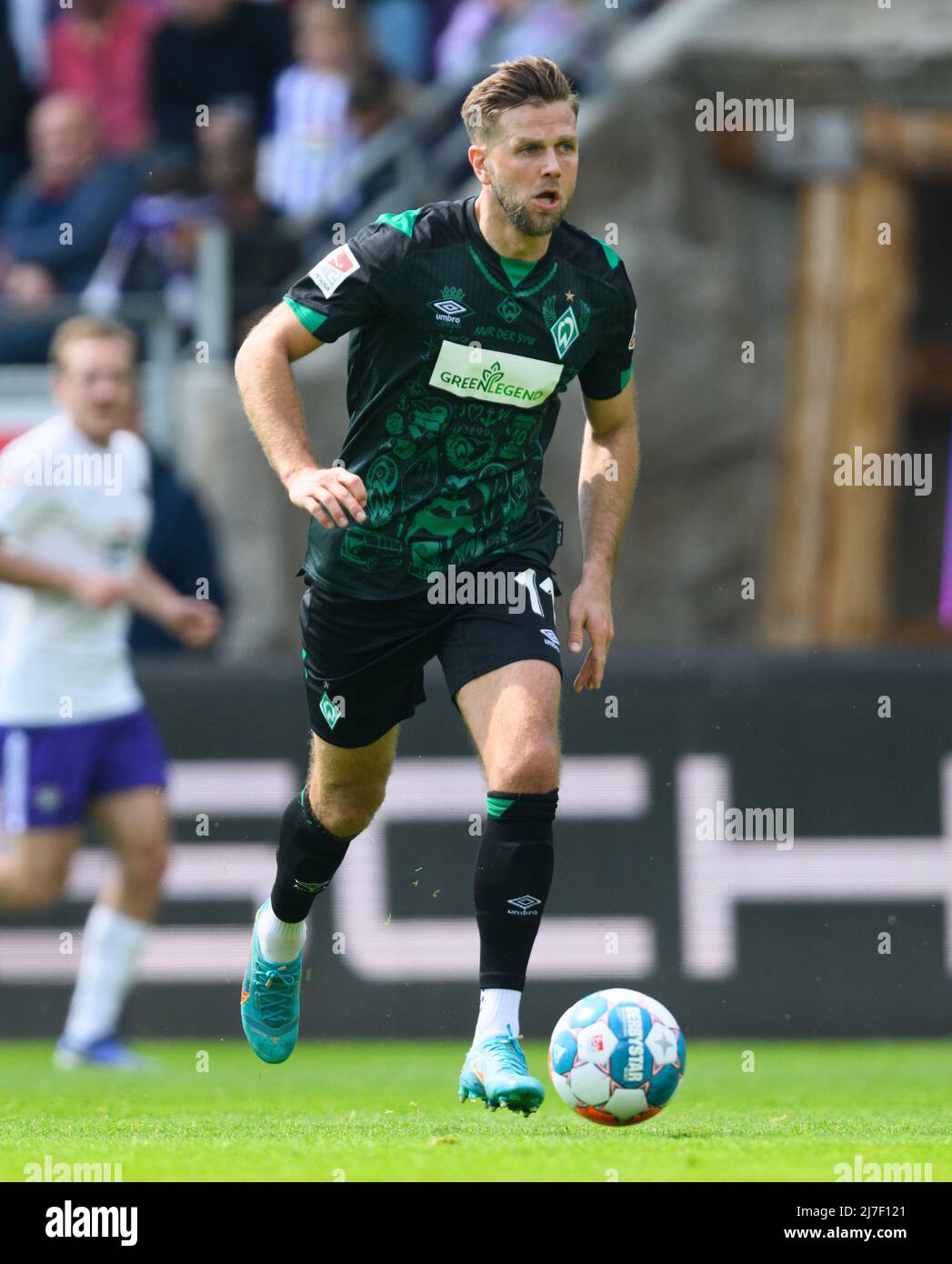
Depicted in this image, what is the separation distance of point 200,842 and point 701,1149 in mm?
4571

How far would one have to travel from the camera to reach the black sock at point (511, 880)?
5.34m

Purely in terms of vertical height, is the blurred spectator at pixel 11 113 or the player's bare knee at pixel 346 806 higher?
the blurred spectator at pixel 11 113

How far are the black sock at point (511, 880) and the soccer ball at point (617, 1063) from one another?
0.20 meters

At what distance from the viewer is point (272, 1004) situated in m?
6.44

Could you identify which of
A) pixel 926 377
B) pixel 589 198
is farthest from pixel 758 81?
pixel 926 377

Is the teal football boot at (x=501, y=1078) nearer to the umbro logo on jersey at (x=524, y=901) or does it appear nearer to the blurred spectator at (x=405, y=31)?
the umbro logo on jersey at (x=524, y=901)

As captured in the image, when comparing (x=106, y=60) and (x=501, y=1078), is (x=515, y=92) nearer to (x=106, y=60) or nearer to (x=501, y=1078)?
(x=501, y=1078)

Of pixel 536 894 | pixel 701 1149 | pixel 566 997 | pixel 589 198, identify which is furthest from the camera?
pixel 589 198

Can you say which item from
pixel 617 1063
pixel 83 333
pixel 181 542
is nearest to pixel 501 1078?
pixel 617 1063

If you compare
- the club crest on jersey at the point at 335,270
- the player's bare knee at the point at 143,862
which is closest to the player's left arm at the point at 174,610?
the player's bare knee at the point at 143,862

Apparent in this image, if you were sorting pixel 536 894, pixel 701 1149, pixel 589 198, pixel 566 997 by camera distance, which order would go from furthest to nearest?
pixel 589 198 < pixel 566 997 < pixel 536 894 < pixel 701 1149

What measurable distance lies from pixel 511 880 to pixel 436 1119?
0.90 m

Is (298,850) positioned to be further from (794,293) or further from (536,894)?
(794,293)

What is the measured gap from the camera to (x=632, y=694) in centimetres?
927
